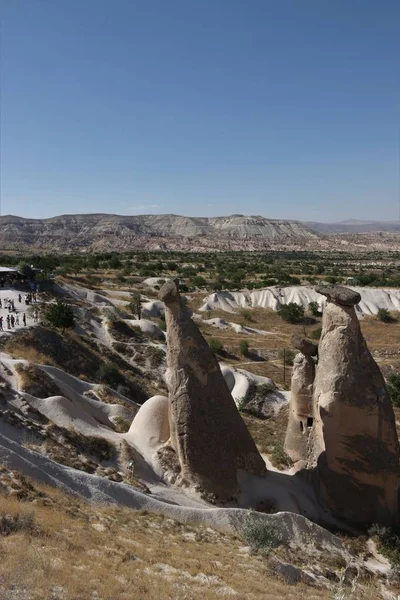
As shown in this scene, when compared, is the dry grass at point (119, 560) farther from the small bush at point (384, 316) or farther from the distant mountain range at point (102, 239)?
the distant mountain range at point (102, 239)

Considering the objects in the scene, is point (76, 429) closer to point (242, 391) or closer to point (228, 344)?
point (242, 391)

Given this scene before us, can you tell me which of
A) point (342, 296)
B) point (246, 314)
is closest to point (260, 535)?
point (342, 296)

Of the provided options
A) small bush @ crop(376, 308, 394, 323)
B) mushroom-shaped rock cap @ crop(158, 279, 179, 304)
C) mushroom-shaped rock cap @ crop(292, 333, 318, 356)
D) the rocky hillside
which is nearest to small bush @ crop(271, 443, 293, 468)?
mushroom-shaped rock cap @ crop(292, 333, 318, 356)

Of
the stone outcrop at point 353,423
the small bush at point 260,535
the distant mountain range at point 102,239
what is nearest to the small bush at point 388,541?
the stone outcrop at point 353,423

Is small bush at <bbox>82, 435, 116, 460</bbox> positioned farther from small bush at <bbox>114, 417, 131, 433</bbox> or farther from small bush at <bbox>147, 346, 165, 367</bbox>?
small bush at <bbox>147, 346, 165, 367</bbox>

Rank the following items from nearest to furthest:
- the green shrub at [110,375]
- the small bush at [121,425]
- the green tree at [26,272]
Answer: the small bush at [121,425] → the green shrub at [110,375] → the green tree at [26,272]

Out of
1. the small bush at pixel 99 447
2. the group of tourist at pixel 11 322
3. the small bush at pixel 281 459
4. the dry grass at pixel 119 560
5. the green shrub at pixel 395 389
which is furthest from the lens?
the green shrub at pixel 395 389

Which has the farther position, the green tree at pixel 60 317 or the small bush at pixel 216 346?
the small bush at pixel 216 346
